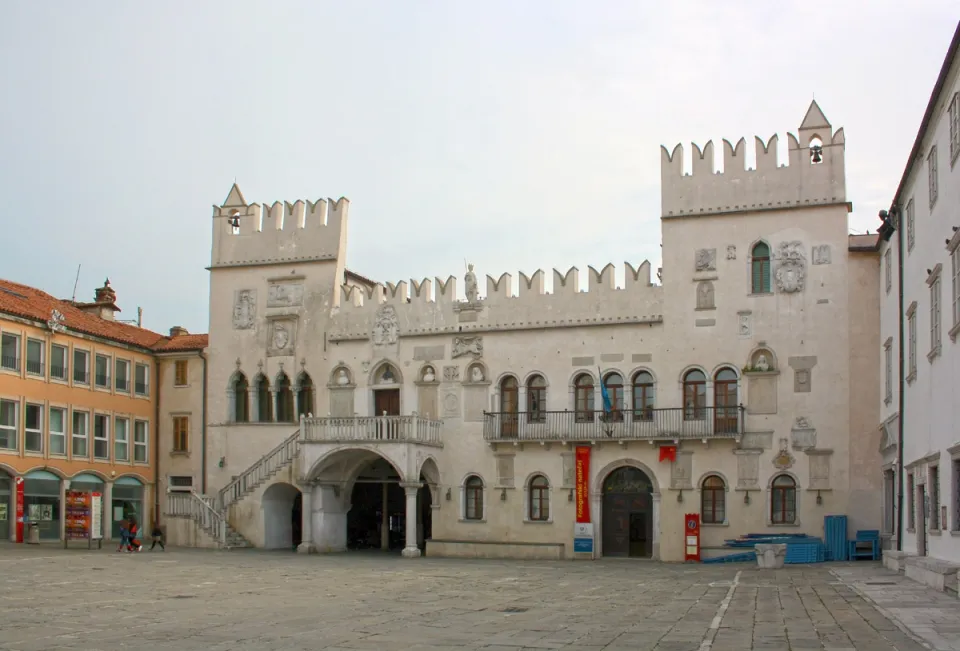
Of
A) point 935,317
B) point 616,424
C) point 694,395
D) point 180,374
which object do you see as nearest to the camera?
point 935,317

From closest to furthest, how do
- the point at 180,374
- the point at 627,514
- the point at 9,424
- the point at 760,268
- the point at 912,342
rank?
the point at 912,342
the point at 760,268
the point at 627,514
the point at 9,424
the point at 180,374

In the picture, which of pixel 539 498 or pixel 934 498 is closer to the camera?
pixel 934 498

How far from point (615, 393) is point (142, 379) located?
18.8 metres

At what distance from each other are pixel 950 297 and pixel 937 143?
342cm

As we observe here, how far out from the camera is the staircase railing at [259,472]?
134 feet

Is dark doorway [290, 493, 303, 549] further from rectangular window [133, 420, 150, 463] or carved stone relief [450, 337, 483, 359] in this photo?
carved stone relief [450, 337, 483, 359]

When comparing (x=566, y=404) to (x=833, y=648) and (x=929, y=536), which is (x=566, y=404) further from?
(x=833, y=648)

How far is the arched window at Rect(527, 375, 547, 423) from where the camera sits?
38.9m

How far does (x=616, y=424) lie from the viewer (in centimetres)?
3734

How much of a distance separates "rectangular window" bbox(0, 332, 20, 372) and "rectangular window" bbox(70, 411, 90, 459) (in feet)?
11.4

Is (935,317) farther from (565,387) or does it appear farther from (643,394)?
(565,387)

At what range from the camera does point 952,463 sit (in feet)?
69.0

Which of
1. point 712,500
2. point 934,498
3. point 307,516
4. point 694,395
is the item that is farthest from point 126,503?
point 934,498

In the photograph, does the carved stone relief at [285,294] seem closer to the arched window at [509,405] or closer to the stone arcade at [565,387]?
the stone arcade at [565,387]
